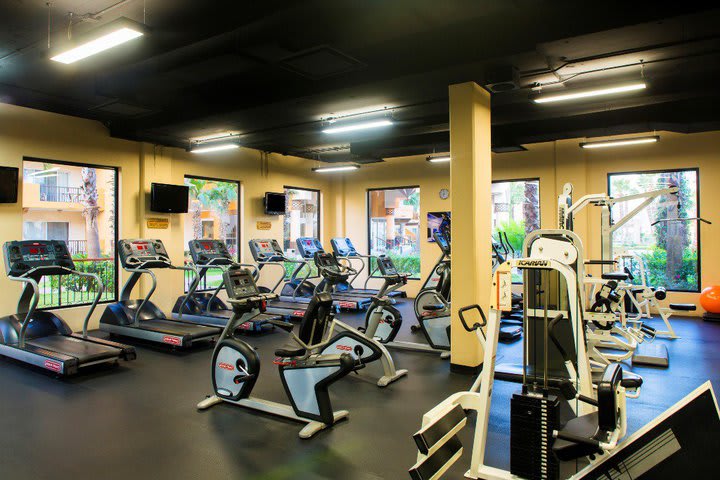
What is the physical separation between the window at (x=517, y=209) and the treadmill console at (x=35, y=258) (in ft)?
26.3

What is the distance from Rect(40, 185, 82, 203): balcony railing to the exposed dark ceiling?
1.16 metres

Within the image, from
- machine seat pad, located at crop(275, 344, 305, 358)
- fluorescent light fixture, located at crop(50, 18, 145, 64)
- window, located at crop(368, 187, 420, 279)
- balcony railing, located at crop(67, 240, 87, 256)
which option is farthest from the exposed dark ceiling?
window, located at crop(368, 187, 420, 279)

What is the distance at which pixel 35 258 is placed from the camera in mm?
5641

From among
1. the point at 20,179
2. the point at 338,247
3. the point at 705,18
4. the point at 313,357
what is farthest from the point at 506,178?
the point at 20,179

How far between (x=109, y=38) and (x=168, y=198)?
4849 mm

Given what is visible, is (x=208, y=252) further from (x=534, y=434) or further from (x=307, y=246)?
(x=534, y=434)

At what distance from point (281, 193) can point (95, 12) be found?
6385mm

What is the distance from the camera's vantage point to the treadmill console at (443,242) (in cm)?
627

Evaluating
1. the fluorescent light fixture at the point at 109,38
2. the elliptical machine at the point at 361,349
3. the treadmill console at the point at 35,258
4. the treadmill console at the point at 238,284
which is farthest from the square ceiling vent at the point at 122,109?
the treadmill console at the point at 238,284

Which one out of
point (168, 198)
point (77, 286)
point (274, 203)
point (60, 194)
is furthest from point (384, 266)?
point (60, 194)

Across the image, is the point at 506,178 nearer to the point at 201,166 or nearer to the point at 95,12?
the point at 201,166

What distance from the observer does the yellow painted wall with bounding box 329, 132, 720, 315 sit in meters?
8.41

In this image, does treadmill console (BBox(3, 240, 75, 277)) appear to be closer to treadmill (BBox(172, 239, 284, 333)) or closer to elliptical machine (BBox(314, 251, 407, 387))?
treadmill (BBox(172, 239, 284, 333))

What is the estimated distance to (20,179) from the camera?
21.8 ft
